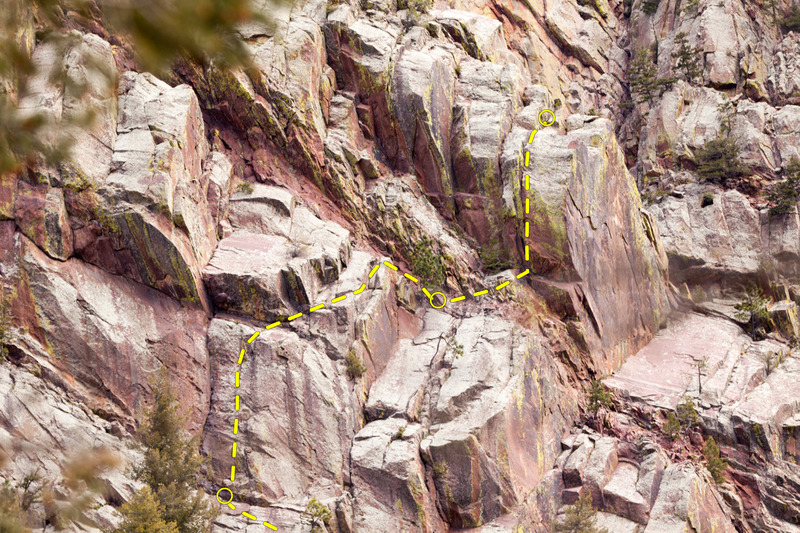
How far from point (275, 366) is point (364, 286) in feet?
17.7

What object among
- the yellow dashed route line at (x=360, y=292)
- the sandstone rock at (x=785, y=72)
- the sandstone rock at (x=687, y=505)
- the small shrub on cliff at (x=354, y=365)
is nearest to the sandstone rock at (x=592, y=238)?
the yellow dashed route line at (x=360, y=292)

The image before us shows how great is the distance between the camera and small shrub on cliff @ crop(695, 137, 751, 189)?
42.5 m

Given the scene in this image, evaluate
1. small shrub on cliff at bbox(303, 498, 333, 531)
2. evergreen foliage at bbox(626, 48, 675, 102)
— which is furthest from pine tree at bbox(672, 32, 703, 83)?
small shrub on cliff at bbox(303, 498, 333, 531)

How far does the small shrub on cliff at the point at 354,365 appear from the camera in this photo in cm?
2738

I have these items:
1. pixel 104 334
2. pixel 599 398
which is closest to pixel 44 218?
pixel 104 334

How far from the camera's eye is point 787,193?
40.3 metres

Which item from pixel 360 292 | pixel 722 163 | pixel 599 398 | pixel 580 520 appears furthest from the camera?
pixel 722 163

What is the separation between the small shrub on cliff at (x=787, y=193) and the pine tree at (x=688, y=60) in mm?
10358

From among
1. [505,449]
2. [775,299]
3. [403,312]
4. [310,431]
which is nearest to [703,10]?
[775,299]

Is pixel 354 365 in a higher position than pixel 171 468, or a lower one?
higher

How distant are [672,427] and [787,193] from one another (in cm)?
1941

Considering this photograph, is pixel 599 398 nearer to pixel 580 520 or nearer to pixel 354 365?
pixel 580 520

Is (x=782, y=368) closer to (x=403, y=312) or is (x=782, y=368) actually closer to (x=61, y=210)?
(x=403, y=312)

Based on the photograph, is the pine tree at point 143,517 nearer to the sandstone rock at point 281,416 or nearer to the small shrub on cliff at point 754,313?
the sandstone rock at point 281,416
